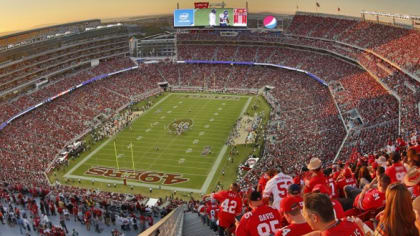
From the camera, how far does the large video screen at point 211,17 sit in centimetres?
5847

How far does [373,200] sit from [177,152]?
26.4 meters

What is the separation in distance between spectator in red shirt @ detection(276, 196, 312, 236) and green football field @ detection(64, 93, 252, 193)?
21023 mm

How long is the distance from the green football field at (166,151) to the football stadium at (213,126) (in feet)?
0.54

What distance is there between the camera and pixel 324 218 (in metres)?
3.70

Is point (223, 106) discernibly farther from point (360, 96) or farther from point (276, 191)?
point (276, 191)

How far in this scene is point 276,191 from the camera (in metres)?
6.72

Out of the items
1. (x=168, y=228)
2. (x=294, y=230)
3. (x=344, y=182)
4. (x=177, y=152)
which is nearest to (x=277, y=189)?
(x=294, y=230)

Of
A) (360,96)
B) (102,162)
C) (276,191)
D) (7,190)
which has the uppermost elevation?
(276,191)

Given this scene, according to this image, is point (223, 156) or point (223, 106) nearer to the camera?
point (223, 156)

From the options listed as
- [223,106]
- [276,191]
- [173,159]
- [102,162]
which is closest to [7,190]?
[102,162]

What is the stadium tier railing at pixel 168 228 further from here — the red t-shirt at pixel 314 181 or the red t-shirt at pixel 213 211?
the red t-shirt at pixel 314 181

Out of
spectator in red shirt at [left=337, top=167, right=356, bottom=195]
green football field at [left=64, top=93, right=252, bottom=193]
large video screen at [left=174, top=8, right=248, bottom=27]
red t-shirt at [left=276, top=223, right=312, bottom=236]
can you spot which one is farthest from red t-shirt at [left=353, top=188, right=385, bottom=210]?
large video screen at [left=174, top=8, right=248, bottom=27]

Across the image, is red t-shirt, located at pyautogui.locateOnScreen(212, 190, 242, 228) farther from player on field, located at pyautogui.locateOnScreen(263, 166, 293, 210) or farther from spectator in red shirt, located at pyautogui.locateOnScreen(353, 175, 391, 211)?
spectator in red shirt, located at pyautogui.locateOnScreen(353, 175, 391, 211)

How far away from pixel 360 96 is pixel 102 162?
70.7 ft
